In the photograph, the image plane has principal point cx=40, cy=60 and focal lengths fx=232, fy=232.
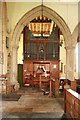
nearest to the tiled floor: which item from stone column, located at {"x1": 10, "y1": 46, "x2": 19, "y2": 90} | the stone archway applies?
stone column, located at {"x1": 10, "y1": 46, "x2": 19, "y2": 90}

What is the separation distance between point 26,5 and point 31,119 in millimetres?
5894

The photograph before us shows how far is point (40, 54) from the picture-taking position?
504 inches

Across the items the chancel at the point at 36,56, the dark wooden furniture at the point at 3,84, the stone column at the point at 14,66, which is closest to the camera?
the chancel at the point at 36,56

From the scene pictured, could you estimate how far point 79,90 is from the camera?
604 cm

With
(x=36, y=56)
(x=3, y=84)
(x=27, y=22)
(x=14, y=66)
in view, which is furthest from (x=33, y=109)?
(x=36, y=56)

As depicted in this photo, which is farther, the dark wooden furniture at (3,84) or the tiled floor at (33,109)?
the dark wooden furniture at (3,84)

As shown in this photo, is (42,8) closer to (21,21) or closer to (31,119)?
(21,21)

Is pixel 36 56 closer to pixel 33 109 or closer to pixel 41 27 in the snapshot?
pixel 41 27

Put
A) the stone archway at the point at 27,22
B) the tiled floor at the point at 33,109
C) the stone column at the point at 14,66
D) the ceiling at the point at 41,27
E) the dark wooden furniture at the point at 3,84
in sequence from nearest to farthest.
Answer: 1. the tiled floor at the point at 33,109
2. the dark wooden furniture at the point at 3,84
3. the ceiling at the point at 41,27
4. the stone archway at the point at 27,22
5. the stone column at the point at 14,66

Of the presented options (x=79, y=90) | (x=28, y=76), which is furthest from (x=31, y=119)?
(x=28, y=76)

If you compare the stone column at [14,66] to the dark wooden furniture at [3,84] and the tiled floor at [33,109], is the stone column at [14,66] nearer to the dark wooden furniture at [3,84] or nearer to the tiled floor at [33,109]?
the dark wooden furniture at [3,84]

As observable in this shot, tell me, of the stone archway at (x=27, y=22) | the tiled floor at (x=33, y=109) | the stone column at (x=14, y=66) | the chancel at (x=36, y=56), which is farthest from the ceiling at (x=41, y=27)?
the tiled floor at (x=33, y=109)

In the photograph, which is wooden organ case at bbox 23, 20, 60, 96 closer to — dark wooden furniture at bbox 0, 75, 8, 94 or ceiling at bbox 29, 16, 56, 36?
ceiling at bbox 29, 16, 56, 36

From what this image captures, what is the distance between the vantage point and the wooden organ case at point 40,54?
1272cm
